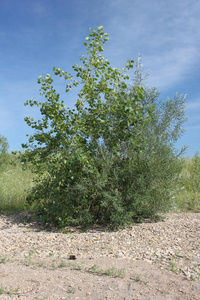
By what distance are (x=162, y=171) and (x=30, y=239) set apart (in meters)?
3.23

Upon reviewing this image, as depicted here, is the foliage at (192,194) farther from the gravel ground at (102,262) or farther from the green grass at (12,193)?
the green grass at (12,193)

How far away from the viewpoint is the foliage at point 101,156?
6043mm

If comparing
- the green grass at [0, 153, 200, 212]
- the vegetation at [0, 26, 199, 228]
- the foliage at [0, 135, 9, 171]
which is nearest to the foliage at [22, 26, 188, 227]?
the vegetation at [0, 26, 199, 228]

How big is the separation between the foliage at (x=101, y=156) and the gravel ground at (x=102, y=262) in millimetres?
490

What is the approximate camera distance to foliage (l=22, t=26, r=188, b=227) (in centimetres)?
604

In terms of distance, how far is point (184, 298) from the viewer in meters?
3.19

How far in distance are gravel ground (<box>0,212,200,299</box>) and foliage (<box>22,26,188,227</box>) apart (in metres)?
0.49

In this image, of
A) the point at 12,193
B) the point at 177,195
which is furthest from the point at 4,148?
the point at 177,195

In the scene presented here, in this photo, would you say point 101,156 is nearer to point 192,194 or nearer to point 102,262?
point 102,262

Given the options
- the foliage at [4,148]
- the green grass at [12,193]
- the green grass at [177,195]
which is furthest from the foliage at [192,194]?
the foliage at [4,148]

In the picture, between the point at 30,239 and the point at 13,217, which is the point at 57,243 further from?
the point at 13,217

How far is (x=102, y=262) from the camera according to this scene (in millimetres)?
4152

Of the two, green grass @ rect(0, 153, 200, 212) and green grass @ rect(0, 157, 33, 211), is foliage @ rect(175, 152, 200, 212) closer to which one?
green grass @ rect(0, 153, 200, 212)

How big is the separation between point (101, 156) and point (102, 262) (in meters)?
2.67
